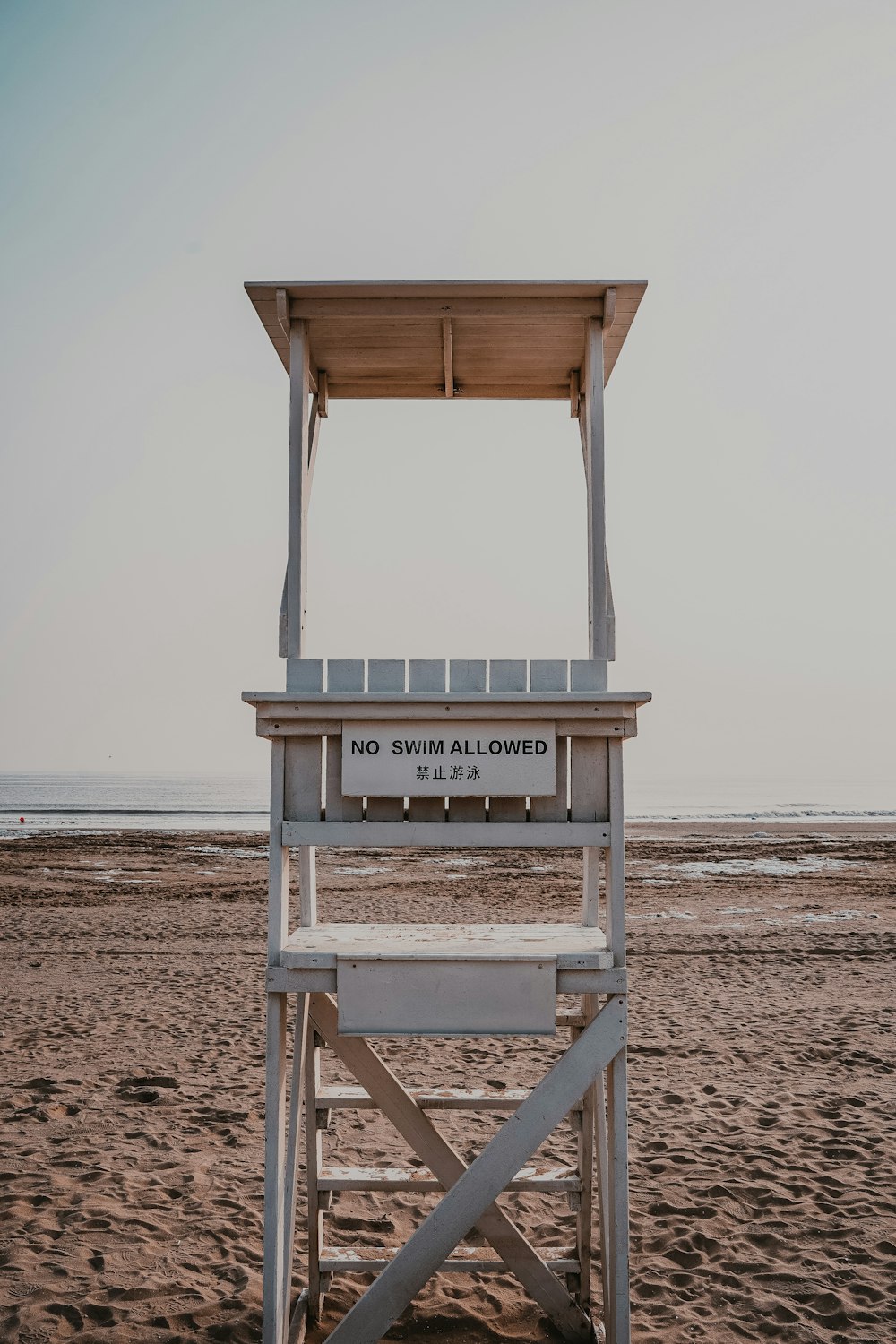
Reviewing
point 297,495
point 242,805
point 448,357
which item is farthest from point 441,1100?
point 242,805

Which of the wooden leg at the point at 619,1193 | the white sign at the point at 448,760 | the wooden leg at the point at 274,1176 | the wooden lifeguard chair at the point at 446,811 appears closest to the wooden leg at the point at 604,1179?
the wooden lifeguard chair at the point at 446,811

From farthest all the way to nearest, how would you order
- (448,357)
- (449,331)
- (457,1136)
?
1. (457,1136)
2. (448,357)
3. (449,331)

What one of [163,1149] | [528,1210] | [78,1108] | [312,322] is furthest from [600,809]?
[78,1108]

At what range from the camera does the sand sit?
4305 millimetres

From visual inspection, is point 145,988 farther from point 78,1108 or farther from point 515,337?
point 515,337

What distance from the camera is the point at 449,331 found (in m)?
3.88

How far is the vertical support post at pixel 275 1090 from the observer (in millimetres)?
3242

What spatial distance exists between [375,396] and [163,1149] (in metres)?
4.83

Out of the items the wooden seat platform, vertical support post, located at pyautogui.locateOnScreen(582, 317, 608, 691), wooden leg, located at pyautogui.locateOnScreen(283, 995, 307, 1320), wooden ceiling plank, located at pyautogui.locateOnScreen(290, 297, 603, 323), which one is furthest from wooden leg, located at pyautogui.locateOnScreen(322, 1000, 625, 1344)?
wooden ceiling plank, located at pyautogui.locateOnScreen(290, 297, 603, 323)

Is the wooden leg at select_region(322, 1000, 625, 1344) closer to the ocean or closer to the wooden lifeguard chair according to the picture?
the wooden lifeguard chair

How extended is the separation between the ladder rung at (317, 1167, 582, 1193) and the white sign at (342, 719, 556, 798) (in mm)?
1990

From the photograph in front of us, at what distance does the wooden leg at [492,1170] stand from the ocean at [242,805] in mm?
32377

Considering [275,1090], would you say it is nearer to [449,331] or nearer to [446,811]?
[446,811]

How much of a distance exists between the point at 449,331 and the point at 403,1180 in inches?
147
